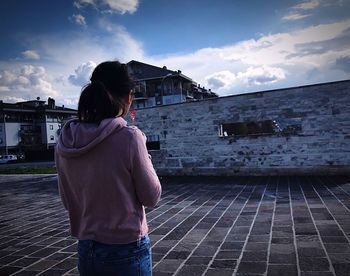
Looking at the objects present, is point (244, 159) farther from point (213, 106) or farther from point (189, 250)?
point (189, 250)

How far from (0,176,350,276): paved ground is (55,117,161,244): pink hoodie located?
1832mm

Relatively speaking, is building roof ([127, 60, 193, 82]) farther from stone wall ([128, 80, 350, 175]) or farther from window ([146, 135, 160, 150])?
stone wall ([128, 80, 350, 175])

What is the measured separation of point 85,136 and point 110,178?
24 cm

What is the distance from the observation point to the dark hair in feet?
4.44

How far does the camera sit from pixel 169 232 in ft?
13.7

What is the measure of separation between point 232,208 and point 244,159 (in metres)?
4.75

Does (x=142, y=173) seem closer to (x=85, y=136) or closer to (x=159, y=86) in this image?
(x=85, y=136)

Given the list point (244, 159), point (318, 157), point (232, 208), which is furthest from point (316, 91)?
point (232, 208)

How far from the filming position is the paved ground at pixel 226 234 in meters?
2.96

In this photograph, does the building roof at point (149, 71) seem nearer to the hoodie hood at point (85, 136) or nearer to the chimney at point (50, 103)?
the chimney at point (50, 103)

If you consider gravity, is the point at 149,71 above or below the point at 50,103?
above

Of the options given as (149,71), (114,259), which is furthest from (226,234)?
(149,71)

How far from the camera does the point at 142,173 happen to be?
1.30m

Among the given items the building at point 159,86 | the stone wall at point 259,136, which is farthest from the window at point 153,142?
the building at point 159,86
